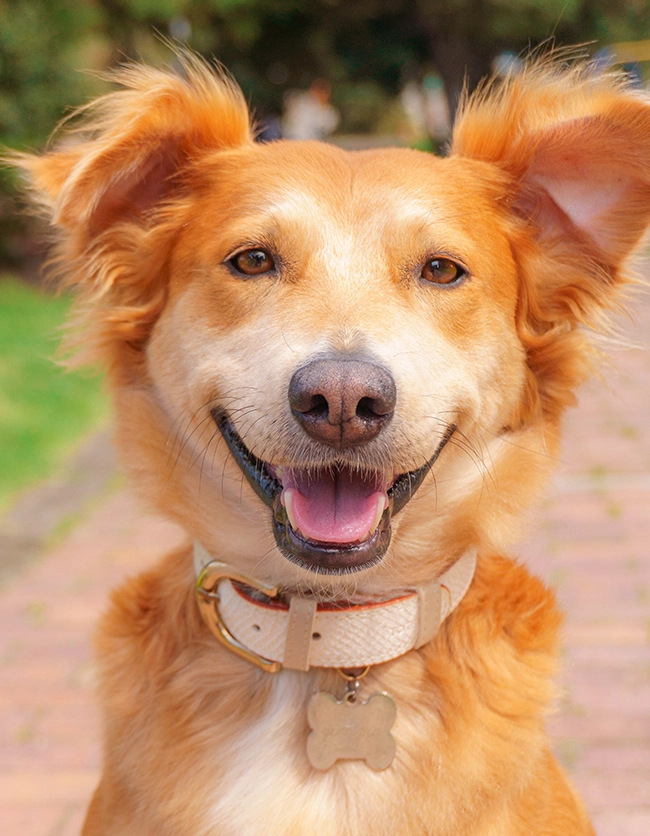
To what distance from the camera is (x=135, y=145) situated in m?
2.38

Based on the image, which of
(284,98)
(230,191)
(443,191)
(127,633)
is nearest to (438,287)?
(443,191)

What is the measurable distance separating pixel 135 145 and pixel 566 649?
109 inches

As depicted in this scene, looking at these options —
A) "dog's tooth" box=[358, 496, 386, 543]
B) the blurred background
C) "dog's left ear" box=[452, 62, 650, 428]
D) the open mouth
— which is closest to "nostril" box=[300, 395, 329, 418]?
the open mouth

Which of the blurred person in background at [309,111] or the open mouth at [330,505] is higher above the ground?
the open mouth at [330,505]

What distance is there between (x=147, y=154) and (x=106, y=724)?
4.78 feet

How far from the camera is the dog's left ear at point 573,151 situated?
2.32 m

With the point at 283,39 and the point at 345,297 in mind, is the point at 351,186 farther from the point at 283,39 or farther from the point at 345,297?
the point at 283,39

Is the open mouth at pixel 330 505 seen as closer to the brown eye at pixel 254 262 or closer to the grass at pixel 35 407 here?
the brown eye at pixel 254 262

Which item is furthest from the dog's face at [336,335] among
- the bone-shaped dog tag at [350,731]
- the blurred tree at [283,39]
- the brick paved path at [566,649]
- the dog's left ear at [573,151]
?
the blurred tree at [283,39]

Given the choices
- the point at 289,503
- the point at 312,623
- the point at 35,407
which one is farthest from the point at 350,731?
the point at 35,407

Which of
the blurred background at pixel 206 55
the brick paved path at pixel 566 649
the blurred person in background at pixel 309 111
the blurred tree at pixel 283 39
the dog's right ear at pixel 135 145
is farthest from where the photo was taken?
the blurred person in background at pixel 309 111

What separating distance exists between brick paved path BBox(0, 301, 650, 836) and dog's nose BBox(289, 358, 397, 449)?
0.78 meters

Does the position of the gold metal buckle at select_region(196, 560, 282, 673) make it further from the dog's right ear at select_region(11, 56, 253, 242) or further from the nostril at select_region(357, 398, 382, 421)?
the dog's right ear at select_region(11, 56, 253, 242)

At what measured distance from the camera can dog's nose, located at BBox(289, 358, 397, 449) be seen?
73.6 inches
